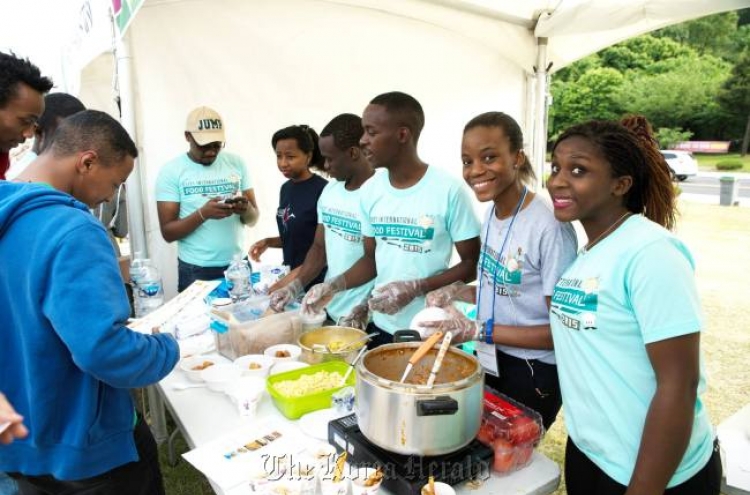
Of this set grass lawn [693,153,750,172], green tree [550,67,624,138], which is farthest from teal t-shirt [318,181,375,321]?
green tree [550,67,624,138]

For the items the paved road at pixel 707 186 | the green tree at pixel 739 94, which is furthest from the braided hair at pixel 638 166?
the green tree at pixel 739 94

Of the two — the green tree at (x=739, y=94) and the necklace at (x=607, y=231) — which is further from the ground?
the green tree at (x=739, y=94)

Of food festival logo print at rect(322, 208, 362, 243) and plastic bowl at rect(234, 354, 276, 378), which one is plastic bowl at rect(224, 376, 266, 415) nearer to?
plastic bowl at rect(234, 354, 276, 378)

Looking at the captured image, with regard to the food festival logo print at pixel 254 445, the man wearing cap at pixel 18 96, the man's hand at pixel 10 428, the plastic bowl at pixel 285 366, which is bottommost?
the food festival logo print at pixel 254 445

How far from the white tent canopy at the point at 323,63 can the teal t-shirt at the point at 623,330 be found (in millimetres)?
2657

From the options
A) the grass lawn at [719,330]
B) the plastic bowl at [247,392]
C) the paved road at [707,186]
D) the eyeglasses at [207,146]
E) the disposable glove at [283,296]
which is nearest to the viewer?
the plastic bowl at [247,392]

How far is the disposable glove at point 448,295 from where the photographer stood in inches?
77.8

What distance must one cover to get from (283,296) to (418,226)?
0.88 meters

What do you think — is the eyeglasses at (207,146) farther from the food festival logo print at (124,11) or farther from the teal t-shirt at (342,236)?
the teal t-shirt at (342,236)

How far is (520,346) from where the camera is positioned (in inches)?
68.5

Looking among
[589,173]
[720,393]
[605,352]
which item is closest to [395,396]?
[605,352]

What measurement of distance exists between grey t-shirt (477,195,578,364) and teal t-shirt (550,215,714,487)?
0.25 meters

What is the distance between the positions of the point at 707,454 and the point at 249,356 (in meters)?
1.70

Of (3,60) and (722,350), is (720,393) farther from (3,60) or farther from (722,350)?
(3,60)
